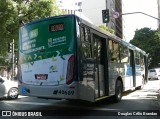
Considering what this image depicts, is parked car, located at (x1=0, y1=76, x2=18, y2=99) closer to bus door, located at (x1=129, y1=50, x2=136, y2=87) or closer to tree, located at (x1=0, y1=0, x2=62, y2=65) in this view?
bus door, located at (x1=129, y1=50, x2=136, y2=87)

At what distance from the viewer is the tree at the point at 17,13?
25578 mm

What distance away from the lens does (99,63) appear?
38.4ft

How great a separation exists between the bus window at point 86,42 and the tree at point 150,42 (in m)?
62.0

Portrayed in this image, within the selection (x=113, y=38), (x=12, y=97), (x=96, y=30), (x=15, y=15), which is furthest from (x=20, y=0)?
(x=96, y=30)

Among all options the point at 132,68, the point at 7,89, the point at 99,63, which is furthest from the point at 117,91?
the point at 7,89

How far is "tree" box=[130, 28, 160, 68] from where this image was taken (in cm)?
7288

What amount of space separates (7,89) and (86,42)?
645 centimetres

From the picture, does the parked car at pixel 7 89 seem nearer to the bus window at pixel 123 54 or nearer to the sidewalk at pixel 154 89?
the bus window at pixel 123 54

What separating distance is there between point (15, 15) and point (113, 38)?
45.9 ft

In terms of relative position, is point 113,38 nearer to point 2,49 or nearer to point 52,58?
point 52,58

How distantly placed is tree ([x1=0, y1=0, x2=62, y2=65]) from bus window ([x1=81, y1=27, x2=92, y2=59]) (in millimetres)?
15562

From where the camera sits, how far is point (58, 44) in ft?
33.0

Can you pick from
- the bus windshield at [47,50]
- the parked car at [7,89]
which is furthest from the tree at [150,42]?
the bus windshield at [47,50]

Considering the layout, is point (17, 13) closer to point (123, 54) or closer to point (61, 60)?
point (123, 54)
